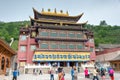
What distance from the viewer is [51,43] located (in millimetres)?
42906

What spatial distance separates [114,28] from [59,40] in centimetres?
7436

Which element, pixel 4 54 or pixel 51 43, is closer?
pixel 4 54

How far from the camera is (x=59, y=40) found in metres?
43.7

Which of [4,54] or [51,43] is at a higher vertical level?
[51,43]

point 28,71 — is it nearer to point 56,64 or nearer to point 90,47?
point 56,64

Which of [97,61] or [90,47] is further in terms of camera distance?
[97,61]

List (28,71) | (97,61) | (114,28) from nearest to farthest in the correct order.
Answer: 1. (28,71)
2. (97,61)
3. (114,28)

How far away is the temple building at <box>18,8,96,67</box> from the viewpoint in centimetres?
4153

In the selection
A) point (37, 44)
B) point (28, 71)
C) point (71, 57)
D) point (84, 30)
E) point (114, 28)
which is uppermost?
point (114, 28)

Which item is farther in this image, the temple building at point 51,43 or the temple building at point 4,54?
the temple building at point 51,43

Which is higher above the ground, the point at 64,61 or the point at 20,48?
the point at 20,48

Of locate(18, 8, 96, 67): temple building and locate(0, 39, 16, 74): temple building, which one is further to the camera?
locate(18, 8, 96, 67): temple building

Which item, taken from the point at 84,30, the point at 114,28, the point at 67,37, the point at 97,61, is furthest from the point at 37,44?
the point at 114,28

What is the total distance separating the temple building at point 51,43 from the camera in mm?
41531
